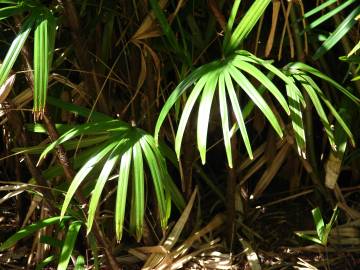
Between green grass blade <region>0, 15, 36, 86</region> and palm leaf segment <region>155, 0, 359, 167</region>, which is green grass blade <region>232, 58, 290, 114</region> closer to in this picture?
palm leaf segment <region>155, 0, 359, 167</region>

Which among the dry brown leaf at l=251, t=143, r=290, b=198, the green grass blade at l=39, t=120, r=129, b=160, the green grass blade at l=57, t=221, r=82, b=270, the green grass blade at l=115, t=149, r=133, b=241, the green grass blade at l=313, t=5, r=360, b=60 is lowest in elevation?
the green grass blade at l=57, t=221, r=82, b=270

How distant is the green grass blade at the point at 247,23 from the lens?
1226 mm

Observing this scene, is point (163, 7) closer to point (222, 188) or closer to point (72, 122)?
point (72, 122)

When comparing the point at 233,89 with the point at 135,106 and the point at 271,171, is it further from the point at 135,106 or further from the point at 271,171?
the point at 271,171

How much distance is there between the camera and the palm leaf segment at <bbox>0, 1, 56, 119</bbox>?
1105 millimetres

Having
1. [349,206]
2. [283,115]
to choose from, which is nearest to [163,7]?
[283,115]

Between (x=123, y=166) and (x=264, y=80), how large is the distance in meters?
0.31

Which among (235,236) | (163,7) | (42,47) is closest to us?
(42,47)

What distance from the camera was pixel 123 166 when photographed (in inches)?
47.5

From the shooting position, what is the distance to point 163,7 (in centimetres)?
138

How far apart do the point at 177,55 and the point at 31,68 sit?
13.7 inches

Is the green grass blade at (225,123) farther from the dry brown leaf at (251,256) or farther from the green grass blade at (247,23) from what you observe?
the dry brown leaf at (251,256)

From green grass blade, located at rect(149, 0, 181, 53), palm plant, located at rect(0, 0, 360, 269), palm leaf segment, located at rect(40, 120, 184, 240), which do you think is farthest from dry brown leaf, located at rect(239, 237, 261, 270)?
green grass blade, located at rect(149, 0, 181, 53)

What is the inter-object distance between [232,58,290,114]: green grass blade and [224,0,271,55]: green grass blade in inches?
2.8
